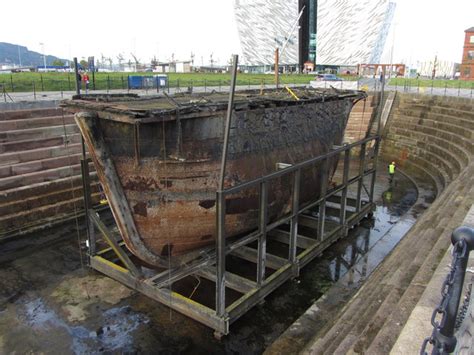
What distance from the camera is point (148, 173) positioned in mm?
6781

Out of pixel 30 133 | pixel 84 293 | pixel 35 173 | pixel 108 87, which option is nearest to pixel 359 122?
pixel 108 87

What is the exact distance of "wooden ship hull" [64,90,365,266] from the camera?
6637mm

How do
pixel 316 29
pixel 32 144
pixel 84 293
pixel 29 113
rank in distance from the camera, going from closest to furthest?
pixel 84 293 → pixel 32 144 → pixel 29 113 → pixel 316 29

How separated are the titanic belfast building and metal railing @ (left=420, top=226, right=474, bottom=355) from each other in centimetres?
7981

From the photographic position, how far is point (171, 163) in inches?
269

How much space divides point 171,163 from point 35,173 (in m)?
6.53

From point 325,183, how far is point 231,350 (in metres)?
4.46

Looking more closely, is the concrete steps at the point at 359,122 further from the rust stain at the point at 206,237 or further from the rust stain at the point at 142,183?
the rust stain at the point at 142,183

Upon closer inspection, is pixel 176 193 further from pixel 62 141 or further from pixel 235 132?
pixel 62 141

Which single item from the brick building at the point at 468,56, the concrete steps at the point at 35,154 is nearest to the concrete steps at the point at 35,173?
the concrete steps at the point at 35,154

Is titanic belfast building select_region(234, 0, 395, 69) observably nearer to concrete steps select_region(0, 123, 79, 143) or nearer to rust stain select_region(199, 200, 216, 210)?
concrete steps select_region(0, 123, 79, 143)

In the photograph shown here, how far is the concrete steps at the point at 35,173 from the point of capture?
1062 cm

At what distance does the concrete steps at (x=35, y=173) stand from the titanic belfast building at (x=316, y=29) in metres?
71.3

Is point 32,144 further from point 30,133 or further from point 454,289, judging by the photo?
point 454,289
